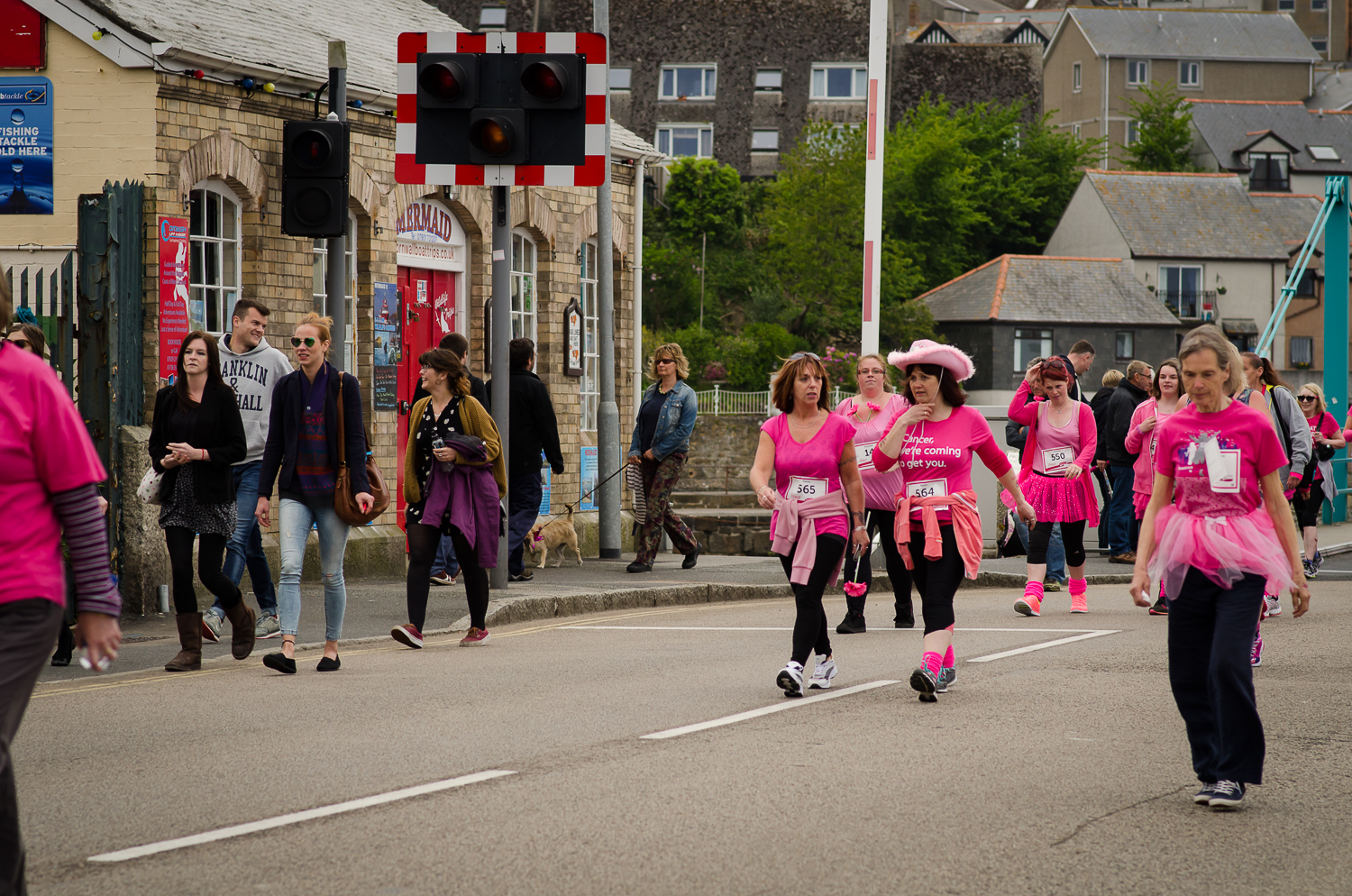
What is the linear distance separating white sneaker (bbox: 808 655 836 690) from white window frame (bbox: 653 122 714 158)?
231 feet

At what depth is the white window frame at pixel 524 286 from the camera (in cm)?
1919

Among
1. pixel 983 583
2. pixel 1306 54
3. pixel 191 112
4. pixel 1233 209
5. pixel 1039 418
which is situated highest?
pixel 1306 54

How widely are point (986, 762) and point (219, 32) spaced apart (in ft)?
36.4

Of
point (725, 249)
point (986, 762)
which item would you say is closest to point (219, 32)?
point (986, 762)

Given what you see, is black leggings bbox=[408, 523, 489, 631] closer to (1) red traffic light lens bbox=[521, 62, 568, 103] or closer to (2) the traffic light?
(2) the traffic light

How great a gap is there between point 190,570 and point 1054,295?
64.0m

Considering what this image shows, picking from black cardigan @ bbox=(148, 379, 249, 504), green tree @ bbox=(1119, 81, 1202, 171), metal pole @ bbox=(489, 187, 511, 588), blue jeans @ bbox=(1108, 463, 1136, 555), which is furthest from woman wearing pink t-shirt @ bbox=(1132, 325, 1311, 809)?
green tree @ bbox=(1119, 81, 1202, 171)

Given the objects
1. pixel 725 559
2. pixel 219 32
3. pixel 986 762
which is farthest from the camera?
pixel 725 559

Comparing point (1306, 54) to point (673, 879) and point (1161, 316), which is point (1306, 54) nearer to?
point (1161, 316)

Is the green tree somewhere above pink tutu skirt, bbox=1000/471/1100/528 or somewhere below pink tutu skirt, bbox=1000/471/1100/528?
above

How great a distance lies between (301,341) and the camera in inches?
388

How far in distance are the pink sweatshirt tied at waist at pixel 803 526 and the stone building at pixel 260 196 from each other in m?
5.15

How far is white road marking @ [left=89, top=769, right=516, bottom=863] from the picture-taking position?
17.5 ft

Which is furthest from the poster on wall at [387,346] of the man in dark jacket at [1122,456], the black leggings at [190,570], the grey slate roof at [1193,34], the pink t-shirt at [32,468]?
the grey slate roof at [1193,34]
